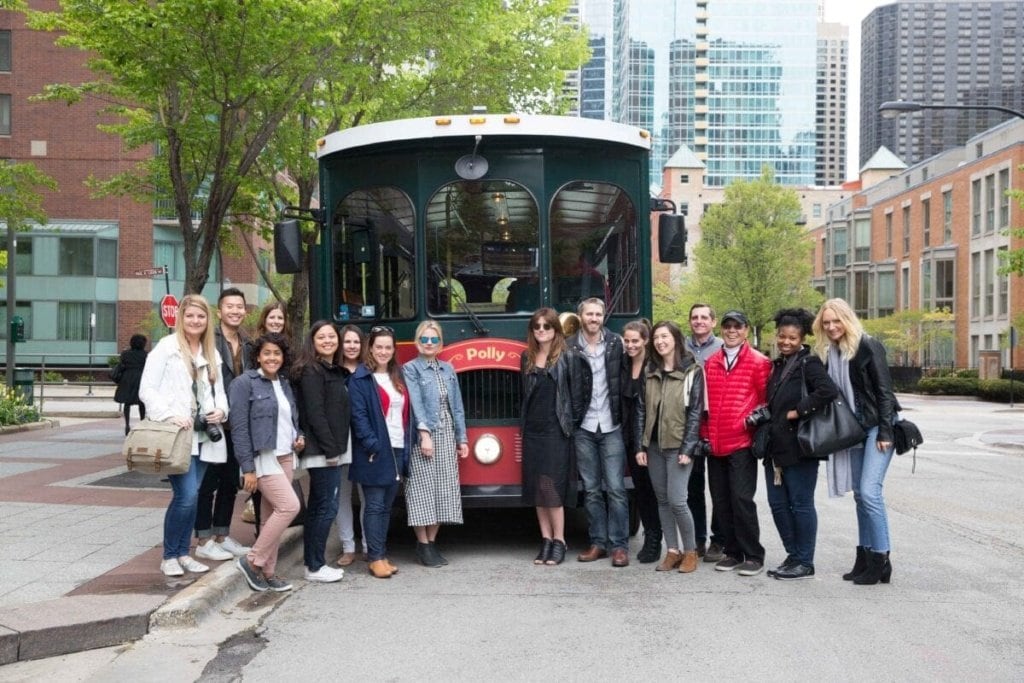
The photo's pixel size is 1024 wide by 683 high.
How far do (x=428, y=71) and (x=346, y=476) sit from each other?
41.6 ft

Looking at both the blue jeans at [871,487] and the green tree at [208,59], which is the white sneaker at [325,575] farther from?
the green tree at [208,59]

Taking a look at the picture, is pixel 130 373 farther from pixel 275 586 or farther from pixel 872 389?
pixel 872 389

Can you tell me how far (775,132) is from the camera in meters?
150

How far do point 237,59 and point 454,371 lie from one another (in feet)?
20.0

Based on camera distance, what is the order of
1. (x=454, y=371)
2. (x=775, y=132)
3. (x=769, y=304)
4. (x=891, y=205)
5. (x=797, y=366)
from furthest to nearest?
(x=775, y=132) → (x=891, y=205) → (x=769, y=304) → (x=454, y=371) → (x=797, y=366)

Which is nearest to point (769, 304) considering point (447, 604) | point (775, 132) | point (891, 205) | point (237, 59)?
point (891, 205)

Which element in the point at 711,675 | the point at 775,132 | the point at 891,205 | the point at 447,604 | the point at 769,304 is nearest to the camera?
the point at 711,675

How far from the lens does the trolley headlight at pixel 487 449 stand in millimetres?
8070

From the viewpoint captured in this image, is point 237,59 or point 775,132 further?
point 775,132

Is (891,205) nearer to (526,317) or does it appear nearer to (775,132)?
(526,317)

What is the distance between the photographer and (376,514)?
767 cm

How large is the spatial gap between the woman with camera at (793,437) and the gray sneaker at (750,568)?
92 millimetres

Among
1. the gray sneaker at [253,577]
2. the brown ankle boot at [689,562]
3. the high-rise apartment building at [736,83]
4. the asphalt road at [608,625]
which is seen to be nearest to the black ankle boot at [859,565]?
the asphalt road at [608,625]

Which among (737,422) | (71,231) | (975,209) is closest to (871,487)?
(737,422)
